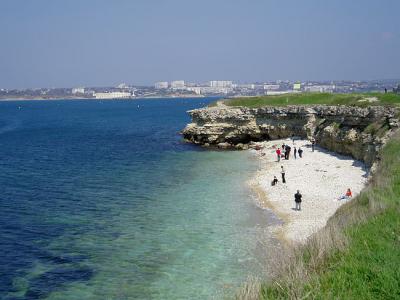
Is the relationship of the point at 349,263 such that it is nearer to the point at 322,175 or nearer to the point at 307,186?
the point at 307,186

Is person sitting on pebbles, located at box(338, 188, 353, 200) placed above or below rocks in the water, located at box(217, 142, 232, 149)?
above

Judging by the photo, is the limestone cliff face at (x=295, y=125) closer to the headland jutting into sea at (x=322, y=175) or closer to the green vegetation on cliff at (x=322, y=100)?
the headland jutting into sea at (x=322, y=175)

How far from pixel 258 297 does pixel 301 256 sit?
179 centimetres

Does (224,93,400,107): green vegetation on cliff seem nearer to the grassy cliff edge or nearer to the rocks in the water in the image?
the rocks in the water

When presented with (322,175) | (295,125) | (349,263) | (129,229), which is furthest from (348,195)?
(295,125)

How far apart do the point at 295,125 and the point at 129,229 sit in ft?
122

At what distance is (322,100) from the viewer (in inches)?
2363

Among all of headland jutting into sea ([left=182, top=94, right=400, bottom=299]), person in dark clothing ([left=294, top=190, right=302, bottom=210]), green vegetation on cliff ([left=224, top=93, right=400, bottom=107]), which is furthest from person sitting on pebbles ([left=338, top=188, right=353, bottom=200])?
green vegetation on cliff ([left=224, top=93, right=400, bottom=107])

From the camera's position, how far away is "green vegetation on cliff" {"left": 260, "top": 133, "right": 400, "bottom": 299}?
8008mm

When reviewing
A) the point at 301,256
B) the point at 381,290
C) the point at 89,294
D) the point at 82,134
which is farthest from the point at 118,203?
the point at 82,134

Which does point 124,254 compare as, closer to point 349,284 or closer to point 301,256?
point 301,256

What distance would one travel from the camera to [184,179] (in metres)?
37.6

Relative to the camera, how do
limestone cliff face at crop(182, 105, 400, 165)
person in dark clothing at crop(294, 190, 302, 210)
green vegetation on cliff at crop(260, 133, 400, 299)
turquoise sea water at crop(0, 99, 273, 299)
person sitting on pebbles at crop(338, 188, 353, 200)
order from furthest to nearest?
limestone cliff face at crop(182, 105, 400, 165), person sitting on pebbles at crop(338, 188, 353, 200), person in dark clothing at crop(294, 190, 302, 210), turquoise sea water at crop(0, 99, 273, 299), green vegetation on cliff at crop(260, 133, 400, 299)

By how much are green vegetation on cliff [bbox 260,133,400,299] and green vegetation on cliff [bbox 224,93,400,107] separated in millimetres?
36985
